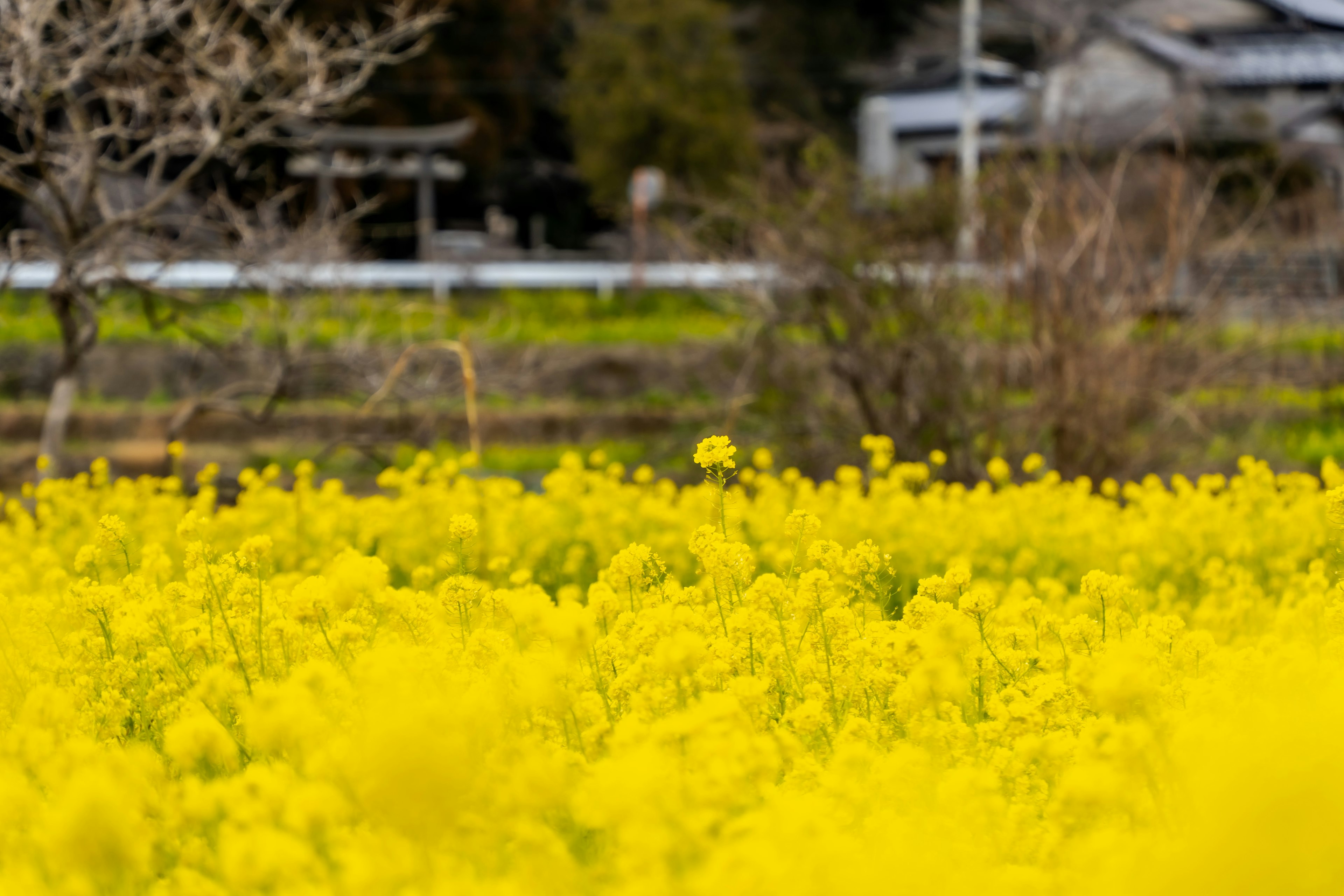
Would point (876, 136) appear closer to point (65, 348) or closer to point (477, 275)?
point (477, 275)

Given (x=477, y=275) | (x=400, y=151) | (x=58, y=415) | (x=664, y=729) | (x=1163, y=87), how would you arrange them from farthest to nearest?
(x=1163, y=87), (x=400, y=151), (x=477, y=275), (x=58, y=415), (x=664, y=729)

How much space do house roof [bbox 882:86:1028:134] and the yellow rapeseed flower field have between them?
27500 millimetres

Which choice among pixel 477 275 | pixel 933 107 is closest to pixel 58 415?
pixel 477 275

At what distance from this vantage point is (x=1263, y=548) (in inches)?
256

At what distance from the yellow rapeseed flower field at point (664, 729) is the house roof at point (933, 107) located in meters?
27.5

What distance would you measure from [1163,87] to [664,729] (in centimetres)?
2499

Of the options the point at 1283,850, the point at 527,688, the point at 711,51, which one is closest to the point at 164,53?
the point at 527,688

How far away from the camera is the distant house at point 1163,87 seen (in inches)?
782

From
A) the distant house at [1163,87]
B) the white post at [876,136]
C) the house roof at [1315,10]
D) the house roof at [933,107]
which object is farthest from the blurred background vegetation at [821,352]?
the house roof at [933,107]

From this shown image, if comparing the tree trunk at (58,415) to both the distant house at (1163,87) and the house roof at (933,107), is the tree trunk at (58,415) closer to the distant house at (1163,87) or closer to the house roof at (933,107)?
the distant house at (1163,87)

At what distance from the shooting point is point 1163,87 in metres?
25.5

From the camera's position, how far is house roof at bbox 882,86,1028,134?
105ft

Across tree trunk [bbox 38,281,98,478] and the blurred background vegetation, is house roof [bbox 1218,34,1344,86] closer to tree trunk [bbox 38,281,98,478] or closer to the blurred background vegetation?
the blurred background vegetation

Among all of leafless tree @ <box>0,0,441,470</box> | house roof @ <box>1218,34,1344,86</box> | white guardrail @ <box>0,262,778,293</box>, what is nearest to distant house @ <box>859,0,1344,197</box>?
house roof @ <box>1218,34,1344,86</box>
